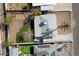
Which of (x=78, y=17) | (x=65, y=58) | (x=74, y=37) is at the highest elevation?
(x=78, y=17)

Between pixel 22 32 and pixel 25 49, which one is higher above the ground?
pixel 22 32

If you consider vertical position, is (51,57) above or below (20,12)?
below

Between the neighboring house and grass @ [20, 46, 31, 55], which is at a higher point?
the neighboring house

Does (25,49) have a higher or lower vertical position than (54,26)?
lower

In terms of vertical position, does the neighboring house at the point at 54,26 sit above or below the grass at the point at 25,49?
above

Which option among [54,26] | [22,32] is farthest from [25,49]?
[54,26]

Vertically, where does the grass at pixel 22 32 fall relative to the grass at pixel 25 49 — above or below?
above

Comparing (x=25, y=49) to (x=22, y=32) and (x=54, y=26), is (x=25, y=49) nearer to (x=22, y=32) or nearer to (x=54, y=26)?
(x=22, y=32)

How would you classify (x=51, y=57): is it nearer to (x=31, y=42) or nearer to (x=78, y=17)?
(x=31, y=42)

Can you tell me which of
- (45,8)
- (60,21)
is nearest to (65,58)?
(60,21)
